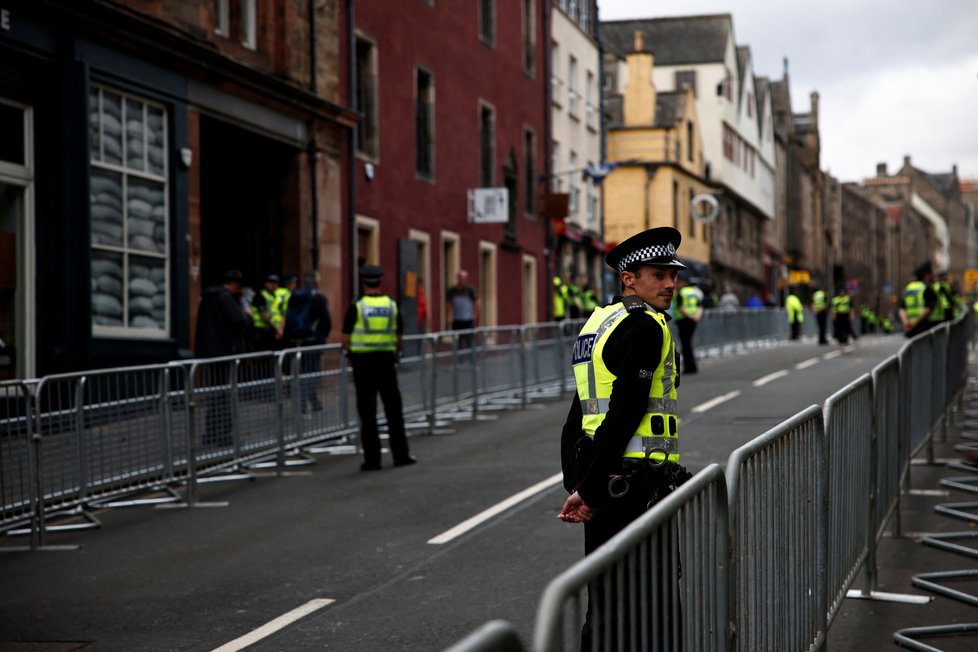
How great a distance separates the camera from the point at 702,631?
3.87 meters

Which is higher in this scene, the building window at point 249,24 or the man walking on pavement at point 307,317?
the building window at point 249,24

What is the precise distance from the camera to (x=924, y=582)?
7.55 meters

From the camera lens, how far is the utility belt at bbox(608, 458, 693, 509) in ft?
16.3

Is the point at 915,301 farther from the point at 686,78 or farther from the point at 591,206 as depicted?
the point at 686,78

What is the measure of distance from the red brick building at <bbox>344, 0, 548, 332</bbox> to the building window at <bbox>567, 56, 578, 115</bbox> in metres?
3.67

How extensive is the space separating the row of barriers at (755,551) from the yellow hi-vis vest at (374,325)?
5.88 meters

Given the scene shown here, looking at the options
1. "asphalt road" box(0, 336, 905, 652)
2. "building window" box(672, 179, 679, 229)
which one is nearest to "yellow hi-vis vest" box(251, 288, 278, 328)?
"asphalt road" box(0, 336, 905, 652)

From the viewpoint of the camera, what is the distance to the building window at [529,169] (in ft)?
123

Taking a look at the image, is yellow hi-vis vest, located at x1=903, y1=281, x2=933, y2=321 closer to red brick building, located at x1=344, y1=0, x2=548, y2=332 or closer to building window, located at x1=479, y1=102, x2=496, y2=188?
red brick building, located at x1=344, y1=0, x2=548, y2=332

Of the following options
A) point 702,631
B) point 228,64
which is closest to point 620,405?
point 702,631

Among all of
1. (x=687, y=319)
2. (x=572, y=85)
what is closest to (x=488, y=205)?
(x=687, y=319)

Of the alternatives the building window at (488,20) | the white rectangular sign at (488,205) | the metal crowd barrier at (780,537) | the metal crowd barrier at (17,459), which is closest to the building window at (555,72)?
the building window at (488,20)

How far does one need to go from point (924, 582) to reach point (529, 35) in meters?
32.2

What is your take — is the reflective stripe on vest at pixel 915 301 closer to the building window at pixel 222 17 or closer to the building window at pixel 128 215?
the building window at pixel 128 215
